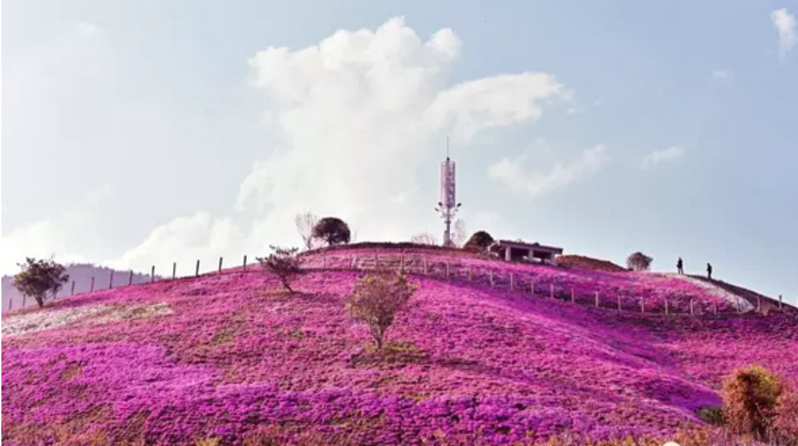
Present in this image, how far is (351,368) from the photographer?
33156mm

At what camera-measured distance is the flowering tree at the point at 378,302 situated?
37.2 meters

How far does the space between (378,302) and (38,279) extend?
115 ft

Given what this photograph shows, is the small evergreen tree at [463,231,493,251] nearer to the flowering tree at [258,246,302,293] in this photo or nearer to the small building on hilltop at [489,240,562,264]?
the small building on hilltop at [489,240,562,264]

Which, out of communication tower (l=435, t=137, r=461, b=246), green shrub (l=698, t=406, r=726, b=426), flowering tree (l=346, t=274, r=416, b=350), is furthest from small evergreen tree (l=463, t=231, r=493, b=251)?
green shrub (l=698, t=406, r=726, b=426)

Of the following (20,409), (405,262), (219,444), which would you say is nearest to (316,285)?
(405,262)

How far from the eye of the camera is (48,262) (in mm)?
62562

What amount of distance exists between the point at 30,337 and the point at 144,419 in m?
20.0

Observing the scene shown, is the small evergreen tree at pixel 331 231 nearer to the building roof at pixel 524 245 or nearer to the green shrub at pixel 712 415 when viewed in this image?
the building roof at pixel 524 245

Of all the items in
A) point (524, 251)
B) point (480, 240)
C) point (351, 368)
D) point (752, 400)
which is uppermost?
point (480, 240)

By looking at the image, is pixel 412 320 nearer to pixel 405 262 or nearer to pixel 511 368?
pixel 511 368

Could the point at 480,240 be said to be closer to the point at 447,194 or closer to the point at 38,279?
the point at 447,194

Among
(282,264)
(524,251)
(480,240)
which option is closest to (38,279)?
(282,264)

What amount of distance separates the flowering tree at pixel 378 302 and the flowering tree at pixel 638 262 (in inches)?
2912

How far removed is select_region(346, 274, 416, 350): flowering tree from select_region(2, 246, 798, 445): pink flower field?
0.93m
